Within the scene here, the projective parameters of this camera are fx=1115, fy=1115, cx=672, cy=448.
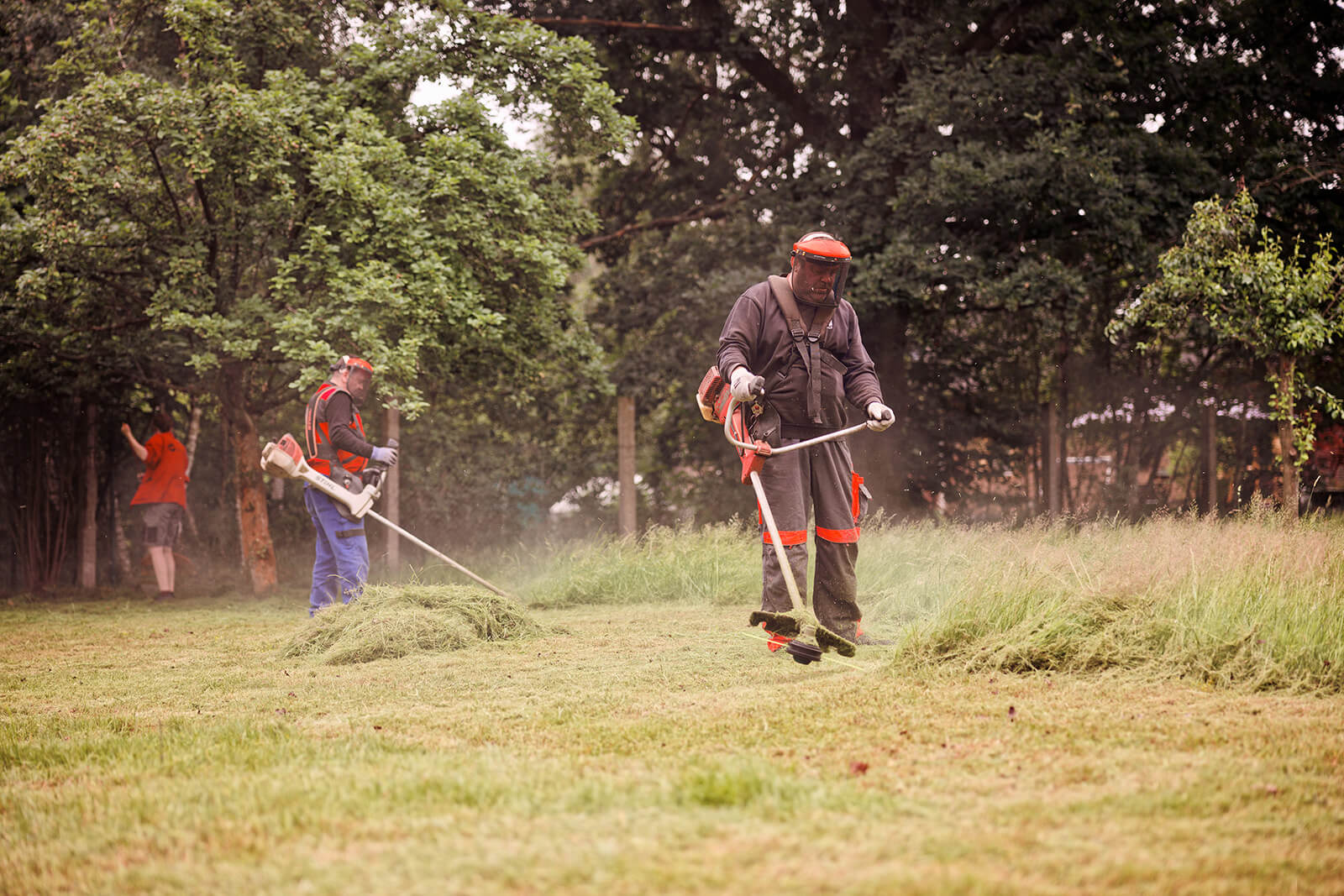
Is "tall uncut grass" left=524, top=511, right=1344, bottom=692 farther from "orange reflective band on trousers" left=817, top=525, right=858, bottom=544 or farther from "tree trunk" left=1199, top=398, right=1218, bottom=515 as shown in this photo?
"tree trunk" left=1199, top=398, right=1218, bottom=515

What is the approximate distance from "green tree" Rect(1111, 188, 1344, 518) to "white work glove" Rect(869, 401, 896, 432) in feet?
18.0

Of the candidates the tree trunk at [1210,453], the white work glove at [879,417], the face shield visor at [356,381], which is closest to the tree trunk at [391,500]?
the face shield visor at [356,381]

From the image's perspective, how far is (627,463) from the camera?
44.0ft

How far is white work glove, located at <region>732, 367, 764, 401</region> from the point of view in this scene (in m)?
5.15

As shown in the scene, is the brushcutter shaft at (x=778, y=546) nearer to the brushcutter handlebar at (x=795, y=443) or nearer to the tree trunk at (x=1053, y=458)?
the brushcutter handlebar at (x=795, y=443)

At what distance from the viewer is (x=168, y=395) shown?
13023 mm

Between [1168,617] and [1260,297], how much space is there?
576 cm

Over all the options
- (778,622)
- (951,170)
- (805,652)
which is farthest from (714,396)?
(951,170)

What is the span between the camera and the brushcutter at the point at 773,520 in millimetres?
4918

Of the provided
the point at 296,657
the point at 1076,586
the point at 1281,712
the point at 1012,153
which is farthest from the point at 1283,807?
the point at 1012,153

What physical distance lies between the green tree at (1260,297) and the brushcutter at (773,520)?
5.64 meters

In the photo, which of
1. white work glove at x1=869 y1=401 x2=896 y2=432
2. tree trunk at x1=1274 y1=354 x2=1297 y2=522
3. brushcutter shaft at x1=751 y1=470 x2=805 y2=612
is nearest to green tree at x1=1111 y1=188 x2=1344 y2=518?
tree trunk at x1=1274 y1=354 x2=1297 y2=522

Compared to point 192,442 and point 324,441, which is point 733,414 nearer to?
point 324,441

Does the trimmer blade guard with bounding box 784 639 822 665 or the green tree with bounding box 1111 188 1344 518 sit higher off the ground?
the green tree with bounding box 1111 188 1344 518
